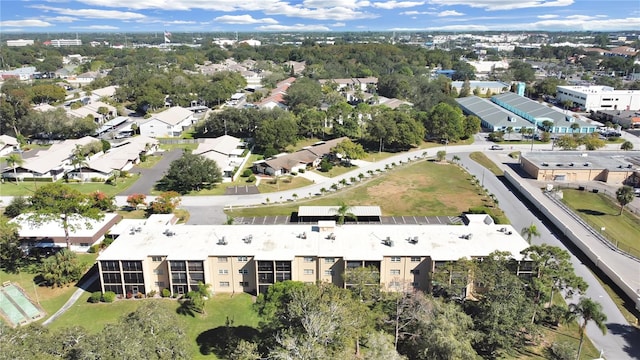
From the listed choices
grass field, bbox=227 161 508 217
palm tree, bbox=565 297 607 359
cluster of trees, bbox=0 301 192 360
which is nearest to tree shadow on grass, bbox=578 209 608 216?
grass field, bbox=227 161 508 217

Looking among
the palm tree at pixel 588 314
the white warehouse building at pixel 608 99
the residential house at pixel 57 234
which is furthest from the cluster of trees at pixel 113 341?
the white warehouse building at pixel 608 99

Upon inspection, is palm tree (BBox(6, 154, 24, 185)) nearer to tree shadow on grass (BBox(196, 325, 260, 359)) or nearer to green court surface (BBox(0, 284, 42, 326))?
green court surface (BBox(0, 284, 42, 326))

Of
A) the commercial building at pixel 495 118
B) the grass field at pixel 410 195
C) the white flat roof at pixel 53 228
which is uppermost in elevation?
the commercial building at pixel 495 118

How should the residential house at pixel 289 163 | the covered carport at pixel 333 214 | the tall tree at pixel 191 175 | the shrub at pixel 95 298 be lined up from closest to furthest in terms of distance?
1. the shrub at pixel 95 298
2. the covered carport at pixel 333 214
3. the tall tree at pixel 191 175
4. the residential house at pixel 289 163

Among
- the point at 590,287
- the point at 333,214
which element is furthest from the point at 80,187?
the point at 590,287

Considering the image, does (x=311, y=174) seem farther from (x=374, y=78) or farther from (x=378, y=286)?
(x=374, y=78)

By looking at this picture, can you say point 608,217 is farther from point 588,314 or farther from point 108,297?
point 108,297

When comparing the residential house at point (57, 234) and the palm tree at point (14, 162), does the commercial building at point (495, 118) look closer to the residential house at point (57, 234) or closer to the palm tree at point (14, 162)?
the residential house at point (57, 234)
